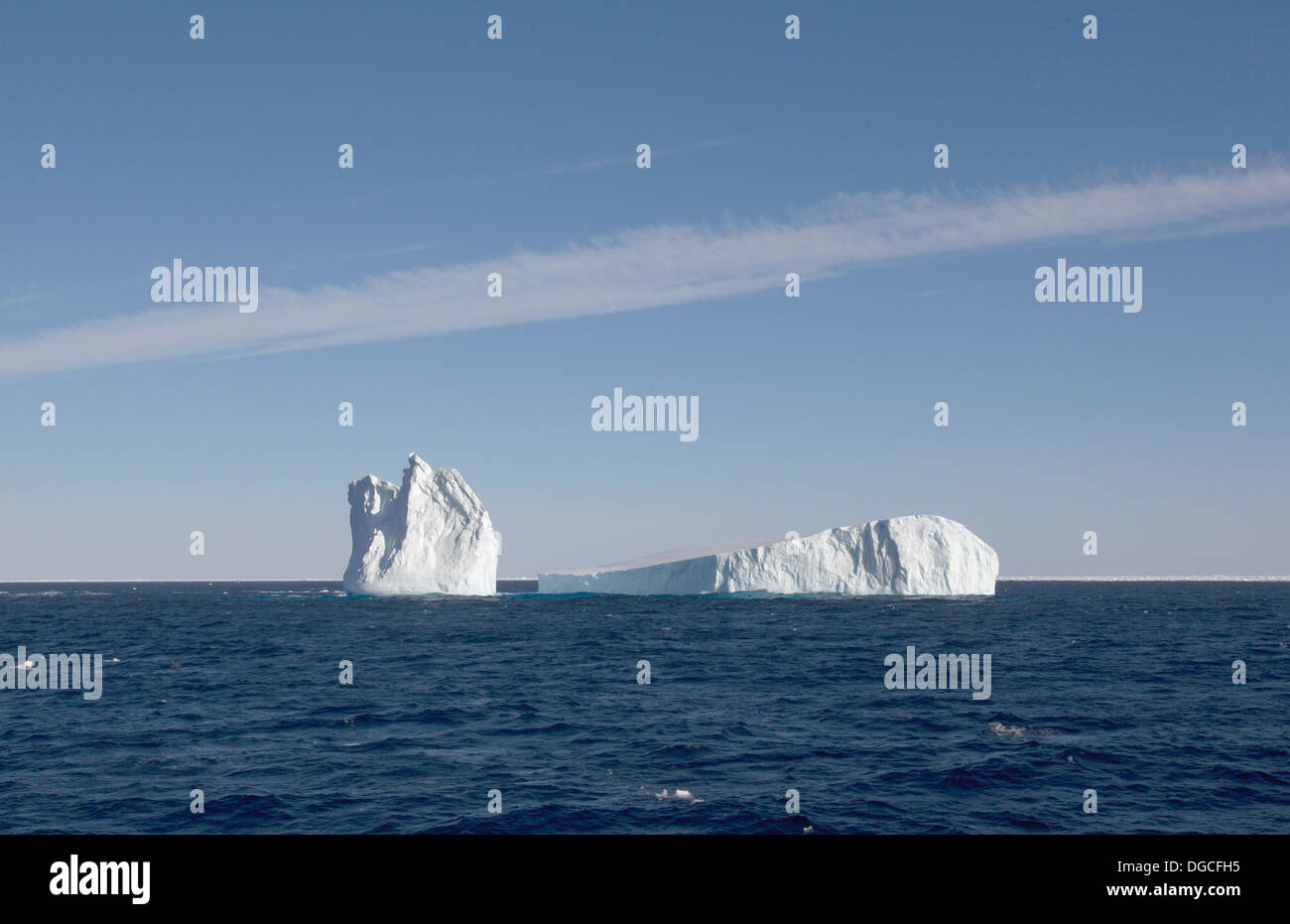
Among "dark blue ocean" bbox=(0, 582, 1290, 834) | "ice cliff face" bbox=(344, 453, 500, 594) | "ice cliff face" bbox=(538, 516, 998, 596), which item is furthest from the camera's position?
"ice cliff face" bbox=(344, 453, 500, 594)

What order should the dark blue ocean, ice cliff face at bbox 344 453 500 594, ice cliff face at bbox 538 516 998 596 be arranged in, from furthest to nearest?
ice cliff face at bbox 344 453 500 594, ice cliff face at bbox 538 516 998 596, the dark blue ocean

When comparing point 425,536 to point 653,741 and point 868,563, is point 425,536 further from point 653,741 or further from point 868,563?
point 653,741

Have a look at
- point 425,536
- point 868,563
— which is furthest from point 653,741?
point 425,536

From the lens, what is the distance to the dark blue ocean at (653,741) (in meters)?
14.1

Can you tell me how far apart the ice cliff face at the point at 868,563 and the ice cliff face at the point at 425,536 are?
74.0 feet

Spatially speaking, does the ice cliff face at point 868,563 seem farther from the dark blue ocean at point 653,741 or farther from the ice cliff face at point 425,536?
the dark blue ocean at point 653,741

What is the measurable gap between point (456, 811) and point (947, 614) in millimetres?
50077

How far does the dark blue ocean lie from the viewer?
46.4 feet

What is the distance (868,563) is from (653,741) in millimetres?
61585

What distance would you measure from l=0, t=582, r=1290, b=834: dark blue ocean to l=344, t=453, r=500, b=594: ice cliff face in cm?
4031

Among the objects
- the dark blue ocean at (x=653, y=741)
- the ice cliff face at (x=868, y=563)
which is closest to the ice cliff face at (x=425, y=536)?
the ice cliff face at (x=868, y=563)

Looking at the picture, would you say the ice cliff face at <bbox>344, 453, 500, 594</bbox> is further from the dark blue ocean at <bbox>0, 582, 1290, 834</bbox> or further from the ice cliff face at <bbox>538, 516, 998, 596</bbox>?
the dark blue ocean at <bbox>0, 582, 1290, 834</bbox>

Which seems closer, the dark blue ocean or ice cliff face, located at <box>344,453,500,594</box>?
the dark blue ocean

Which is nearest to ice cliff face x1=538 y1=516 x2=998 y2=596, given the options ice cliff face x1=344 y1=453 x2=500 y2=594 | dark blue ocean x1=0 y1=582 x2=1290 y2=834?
ice cliff face x1=344 y1=453 x2=500 y2=594
